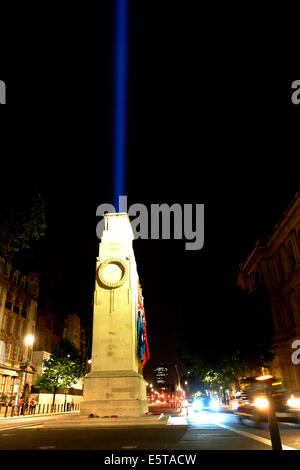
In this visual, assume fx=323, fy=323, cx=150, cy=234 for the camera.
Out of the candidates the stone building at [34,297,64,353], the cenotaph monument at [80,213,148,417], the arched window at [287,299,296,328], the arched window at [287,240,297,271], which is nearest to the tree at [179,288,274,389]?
the arched window at [287,299,296,328]

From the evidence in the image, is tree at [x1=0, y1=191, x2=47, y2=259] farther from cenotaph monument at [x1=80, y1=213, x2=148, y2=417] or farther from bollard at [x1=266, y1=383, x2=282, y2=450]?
bollard at [x1=266, y1=383, x2=282, y2=450]

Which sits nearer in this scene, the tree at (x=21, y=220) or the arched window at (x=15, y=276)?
the tree at (x=21, y=220)

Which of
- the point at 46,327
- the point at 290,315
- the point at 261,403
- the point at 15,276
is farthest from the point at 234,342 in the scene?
the point at 46,327

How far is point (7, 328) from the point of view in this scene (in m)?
46.5

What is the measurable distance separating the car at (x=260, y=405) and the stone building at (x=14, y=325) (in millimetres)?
31906

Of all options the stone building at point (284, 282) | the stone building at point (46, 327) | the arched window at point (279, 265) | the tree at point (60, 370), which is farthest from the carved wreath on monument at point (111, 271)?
the stone building at point (46, 327)

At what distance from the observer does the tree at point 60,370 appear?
163ft

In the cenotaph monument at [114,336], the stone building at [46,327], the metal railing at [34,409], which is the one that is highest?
the stone building at [46,327]

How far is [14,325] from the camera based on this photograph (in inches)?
1919

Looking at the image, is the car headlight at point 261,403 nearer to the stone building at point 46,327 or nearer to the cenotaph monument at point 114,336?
the cenotaph monument at point 114,336

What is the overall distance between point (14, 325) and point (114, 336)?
3477 centimetres

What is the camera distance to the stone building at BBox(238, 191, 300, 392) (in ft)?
129

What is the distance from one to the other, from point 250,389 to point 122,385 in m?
7.11

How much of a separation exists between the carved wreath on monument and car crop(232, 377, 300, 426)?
9755mm
